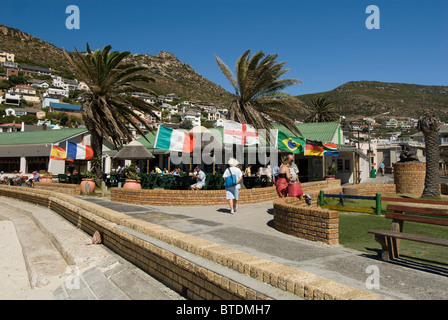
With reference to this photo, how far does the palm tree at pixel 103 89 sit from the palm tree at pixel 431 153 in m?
13.9

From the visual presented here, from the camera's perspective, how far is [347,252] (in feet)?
17.7

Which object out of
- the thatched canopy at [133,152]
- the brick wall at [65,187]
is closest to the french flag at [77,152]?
the thatched canopy at [133,152]

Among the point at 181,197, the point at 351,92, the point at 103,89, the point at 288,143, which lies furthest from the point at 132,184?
the point at 351,92

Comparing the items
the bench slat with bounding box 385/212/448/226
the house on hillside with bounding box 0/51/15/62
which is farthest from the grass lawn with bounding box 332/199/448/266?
the house on hillside with bounding box 0/51/15/62

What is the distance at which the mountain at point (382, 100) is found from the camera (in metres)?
112

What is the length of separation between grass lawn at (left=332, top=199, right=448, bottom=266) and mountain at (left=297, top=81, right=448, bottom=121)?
9914 cm

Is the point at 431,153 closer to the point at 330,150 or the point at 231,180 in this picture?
the point at 330,150

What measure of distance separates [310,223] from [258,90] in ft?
36.7

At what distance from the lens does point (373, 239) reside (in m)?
6.58

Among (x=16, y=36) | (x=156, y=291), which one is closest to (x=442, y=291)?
(x=156, y=291)
